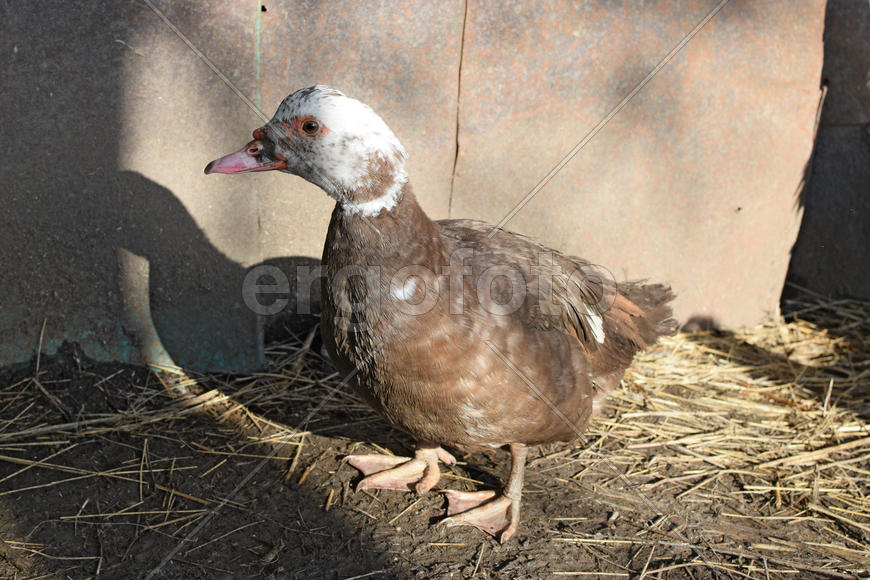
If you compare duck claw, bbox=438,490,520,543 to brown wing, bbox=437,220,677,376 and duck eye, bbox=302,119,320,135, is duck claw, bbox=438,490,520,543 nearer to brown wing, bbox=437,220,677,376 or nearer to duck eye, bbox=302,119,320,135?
brown wing, bbox=437,220,677,376

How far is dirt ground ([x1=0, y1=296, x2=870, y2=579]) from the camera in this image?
2678 millimetres

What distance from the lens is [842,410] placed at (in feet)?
12.6

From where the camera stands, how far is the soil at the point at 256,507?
8.64 feet

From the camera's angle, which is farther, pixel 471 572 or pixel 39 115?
pixel 39 115

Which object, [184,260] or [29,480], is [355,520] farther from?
[184,260]

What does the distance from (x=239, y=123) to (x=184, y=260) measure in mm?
755

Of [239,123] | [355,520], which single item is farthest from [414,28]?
[355,520]

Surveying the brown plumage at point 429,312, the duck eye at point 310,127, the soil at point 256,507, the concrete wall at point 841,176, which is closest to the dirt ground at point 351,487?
the soil at point 256,507

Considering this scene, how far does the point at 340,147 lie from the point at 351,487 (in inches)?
60.3

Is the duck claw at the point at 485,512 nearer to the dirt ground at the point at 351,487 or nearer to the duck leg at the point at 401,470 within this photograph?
the dirt ground at the point at 351,487

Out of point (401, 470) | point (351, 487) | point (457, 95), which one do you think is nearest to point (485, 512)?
point (401, 470)

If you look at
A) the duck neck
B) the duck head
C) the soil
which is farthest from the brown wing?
the soil

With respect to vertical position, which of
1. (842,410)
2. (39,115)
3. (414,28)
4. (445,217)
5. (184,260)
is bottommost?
(842,410)

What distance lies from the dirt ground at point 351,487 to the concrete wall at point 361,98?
15.7 inches
